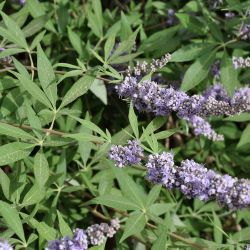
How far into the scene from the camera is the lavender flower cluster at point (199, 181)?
271 centimetres

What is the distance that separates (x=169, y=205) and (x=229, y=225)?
1844mm

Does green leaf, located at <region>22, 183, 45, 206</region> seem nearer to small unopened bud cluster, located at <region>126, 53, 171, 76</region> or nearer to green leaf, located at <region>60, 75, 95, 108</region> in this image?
green leaf, located at <region>60, 75, 95, 108</region>

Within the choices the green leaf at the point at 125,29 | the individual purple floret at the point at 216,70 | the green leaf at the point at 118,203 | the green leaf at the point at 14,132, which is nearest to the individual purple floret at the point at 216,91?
the individual purple floret at the point at 216,70

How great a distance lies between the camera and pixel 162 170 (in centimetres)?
285

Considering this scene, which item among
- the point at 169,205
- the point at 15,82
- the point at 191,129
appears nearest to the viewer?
the point at 169,205

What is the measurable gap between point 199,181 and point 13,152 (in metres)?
1.23

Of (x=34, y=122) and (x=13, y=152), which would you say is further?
(x=34, y=122)

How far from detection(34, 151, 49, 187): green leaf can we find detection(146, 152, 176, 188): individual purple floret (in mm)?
705

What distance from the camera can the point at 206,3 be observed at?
5133mm

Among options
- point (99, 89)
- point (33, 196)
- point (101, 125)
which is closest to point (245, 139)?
point (99, 89)

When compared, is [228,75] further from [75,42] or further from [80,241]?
[80,241]

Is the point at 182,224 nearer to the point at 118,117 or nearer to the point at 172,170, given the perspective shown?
the point at 118,117

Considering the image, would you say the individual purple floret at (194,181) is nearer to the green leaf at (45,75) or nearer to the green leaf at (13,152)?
the green leaf at (13,152)

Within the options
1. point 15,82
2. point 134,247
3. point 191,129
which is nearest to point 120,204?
point 134,247
